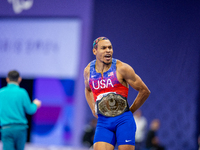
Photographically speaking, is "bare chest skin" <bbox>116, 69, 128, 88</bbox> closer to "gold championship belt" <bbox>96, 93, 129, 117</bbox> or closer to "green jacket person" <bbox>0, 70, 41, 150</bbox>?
"gold championship belt" <bbox>96, 93, 129, 117</bbox>

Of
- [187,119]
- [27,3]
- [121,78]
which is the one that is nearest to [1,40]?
[27,3]

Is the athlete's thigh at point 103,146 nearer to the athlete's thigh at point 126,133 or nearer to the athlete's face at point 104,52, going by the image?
the athlete's thigh at point 126,133

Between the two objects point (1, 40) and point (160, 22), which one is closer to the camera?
point (160, 22)

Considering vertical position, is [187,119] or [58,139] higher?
[187,119]

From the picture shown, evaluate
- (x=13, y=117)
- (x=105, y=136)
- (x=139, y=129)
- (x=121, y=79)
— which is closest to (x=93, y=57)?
(x=139, y=129)

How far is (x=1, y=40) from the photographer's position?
1167cm

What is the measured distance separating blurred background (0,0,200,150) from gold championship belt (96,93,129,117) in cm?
740

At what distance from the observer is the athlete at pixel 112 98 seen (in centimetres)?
346

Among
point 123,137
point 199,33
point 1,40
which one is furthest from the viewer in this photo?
point 1,40

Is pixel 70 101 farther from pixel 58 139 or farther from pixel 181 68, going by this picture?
pixel 181 68

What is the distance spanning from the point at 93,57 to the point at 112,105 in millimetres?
7680

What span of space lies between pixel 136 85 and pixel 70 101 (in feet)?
25.5

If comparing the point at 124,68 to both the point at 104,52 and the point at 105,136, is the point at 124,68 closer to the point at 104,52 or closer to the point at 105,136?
the point at 104,52

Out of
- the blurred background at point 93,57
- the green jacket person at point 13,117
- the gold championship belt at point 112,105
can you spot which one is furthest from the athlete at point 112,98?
the blurred background at point 93,57
